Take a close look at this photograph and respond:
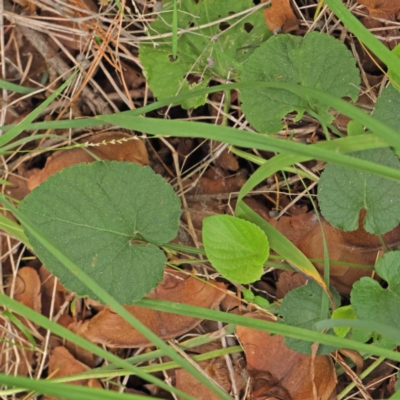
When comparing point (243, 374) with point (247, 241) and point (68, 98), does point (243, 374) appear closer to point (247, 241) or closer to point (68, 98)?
point (247, 241)

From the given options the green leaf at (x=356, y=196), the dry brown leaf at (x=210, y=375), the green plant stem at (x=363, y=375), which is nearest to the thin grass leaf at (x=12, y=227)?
the dry brown leaf at (x=210, y=375)

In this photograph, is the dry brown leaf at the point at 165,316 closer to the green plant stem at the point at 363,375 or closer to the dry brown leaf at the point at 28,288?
the dry brown leaf at the point at 28,288

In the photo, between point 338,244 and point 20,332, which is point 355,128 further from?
point 20,332

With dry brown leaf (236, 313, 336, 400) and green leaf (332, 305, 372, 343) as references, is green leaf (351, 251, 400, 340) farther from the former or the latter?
dry brown leaf (236, 313, 336, 400)

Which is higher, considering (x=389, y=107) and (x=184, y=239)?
(x=389, y=107)

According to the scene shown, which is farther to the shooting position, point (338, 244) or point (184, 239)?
point (184, 239)

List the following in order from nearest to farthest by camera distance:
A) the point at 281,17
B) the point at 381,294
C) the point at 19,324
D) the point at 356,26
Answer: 1. the point at 356,26
2. the point at 381,294
3. the point at 281,17
4. the point at 19,324

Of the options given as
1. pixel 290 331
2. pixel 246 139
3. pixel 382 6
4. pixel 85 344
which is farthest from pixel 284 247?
pixel 382 6
